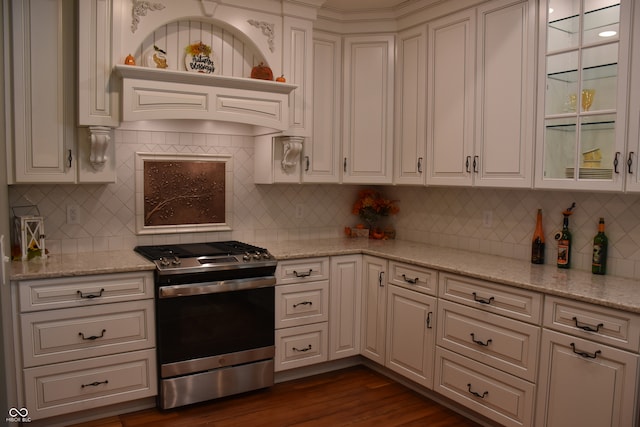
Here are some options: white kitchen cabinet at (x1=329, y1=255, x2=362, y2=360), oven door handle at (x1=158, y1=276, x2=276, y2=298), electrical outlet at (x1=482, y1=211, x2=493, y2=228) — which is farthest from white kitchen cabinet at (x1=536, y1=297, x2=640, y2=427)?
oven door handle at (x1=158, y1=276, x2=276, y2=298)

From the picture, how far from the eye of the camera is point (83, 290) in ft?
8.86

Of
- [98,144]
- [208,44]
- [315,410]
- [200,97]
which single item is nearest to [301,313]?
[315,410]

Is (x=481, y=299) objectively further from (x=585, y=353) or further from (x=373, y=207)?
(x=373, y=207)

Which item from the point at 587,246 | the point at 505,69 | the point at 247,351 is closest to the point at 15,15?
the point at 247,351

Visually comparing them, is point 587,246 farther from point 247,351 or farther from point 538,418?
point 247,351

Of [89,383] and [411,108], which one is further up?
[411,108]

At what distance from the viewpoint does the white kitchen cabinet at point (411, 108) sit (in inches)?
139

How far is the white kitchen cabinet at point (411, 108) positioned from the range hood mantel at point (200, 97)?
87 cm

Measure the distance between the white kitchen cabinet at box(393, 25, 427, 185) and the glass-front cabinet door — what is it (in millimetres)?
926

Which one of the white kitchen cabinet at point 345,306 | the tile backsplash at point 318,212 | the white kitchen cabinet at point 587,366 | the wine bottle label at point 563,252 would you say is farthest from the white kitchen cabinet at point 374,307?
the white kitchen cabinet at point 587,366

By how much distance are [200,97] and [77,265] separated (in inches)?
47.7

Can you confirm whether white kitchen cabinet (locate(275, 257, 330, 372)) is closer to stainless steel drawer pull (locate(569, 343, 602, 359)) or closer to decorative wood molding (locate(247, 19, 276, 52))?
decorative wood molding (locate(247, 19, 276, 52))

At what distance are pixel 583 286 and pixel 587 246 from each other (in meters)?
0.50

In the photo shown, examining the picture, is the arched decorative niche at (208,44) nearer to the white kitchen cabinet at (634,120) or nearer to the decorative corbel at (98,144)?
the decorative corbel at (98,144)
